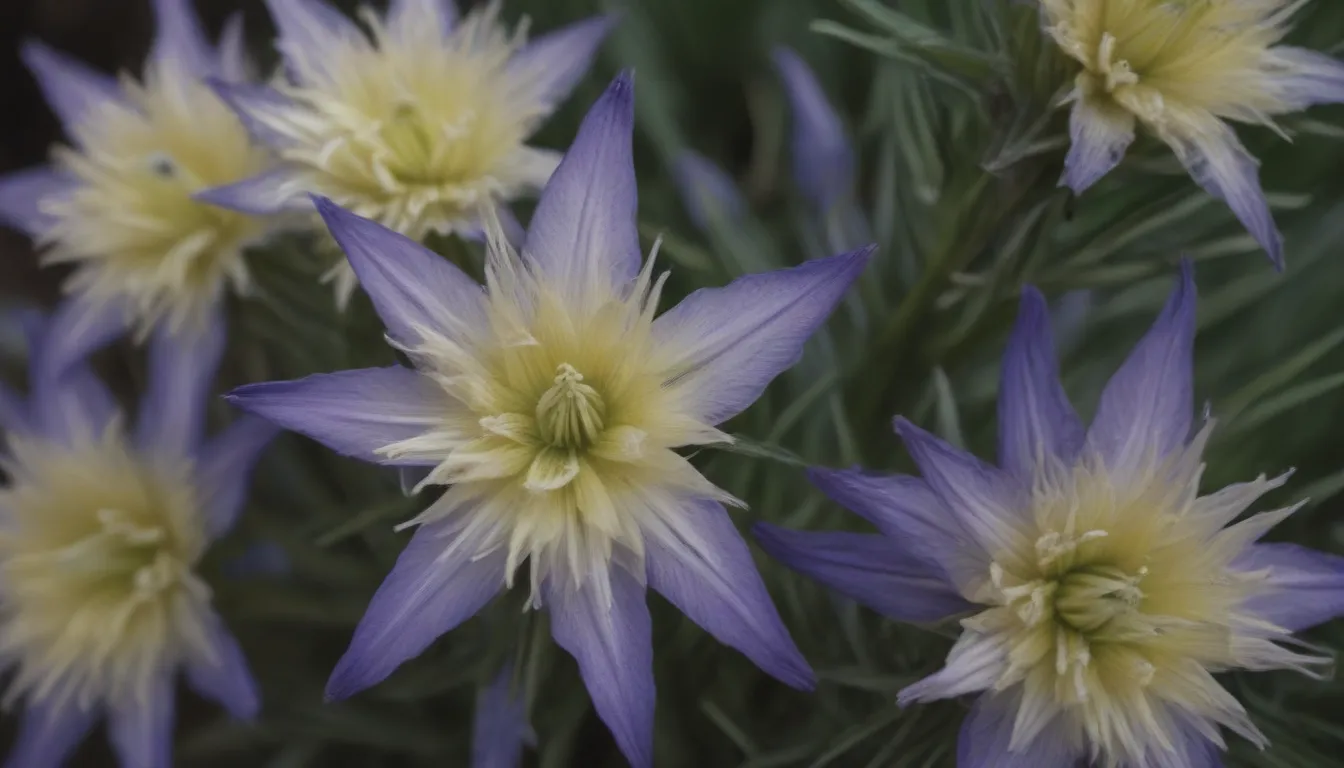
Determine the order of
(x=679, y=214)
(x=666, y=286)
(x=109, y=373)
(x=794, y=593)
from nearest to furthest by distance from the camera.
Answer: (x=794, y=593) → (x=666, y=286) → (x=679, y=214) → (x=109, y=373)

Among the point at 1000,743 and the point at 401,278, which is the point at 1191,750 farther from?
the point at 401,278

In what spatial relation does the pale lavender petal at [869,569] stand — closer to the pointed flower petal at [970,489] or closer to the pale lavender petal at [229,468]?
the pointed flower petal at [970,489]

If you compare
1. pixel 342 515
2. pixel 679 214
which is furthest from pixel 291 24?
pixel 679 214

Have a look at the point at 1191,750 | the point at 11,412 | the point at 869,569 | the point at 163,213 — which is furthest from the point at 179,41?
the point at 1191,750

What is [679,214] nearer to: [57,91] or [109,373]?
[57,91]

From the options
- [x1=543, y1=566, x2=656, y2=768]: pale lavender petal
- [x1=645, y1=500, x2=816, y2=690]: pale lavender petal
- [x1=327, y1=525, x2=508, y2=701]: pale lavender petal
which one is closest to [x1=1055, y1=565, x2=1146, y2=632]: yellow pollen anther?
[x1=645, y1=500, x2=816, y2=690]: pale lavender petal
